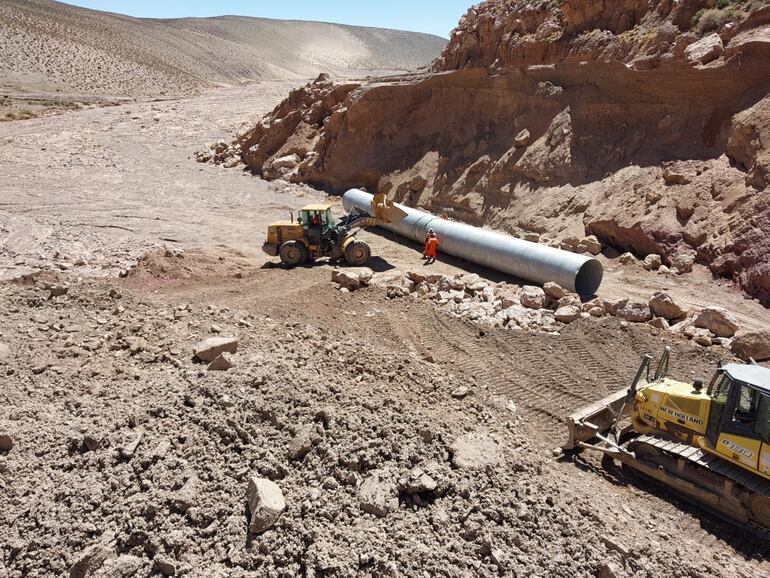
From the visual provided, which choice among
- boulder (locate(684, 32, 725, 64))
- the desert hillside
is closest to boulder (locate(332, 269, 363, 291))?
boulder (locate(684, 32, 725, 64))

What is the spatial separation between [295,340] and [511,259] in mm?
6911

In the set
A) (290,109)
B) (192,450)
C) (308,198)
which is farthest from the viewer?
(290,109)

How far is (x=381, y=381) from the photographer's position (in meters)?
8.56

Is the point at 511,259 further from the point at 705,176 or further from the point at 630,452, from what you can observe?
the point at 630,452

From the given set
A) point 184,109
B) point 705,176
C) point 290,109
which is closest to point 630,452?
point 705,176

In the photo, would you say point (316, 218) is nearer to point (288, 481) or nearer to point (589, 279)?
point (589, 279)

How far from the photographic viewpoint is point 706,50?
1587 centimetres

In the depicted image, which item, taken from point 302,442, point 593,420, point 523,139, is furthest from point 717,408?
point 523,139

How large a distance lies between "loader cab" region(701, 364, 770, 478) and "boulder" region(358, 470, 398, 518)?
395 cm

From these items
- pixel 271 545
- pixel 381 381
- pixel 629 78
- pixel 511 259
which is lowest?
pixel 271 545

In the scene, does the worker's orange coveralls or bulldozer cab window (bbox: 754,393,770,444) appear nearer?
bulldozer cab window (bbox: 754,393,770,444)

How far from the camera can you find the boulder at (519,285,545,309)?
12680 millimetres

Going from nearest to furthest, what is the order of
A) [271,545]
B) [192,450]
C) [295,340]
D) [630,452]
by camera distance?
1. [271,545]
2. [192,450]
3. [630,452]
4. [295,340]

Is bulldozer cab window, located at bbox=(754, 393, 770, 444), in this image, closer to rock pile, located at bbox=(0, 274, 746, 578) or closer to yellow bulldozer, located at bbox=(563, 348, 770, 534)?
yellow bulldozer, located at bbox=(563, 348, 770, 534)
